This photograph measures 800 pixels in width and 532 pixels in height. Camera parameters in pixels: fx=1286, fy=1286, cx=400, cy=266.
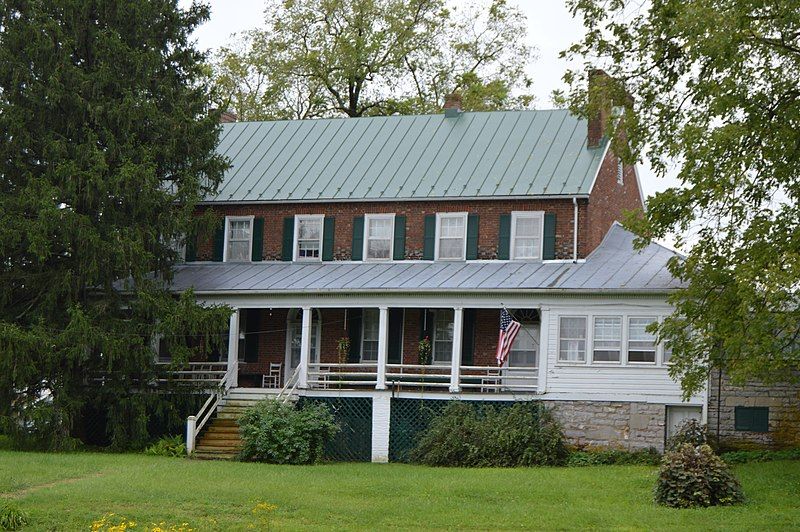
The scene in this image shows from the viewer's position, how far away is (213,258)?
3491cm

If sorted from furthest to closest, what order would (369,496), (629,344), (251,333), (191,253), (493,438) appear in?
(191,253), (251,333), (629,344), (493,438), (369,496)

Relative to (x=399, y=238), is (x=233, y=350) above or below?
below

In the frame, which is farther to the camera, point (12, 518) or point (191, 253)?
point (191, 253)

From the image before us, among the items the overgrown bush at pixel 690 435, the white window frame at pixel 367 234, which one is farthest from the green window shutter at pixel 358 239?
the overgrown bush at pixel 690 435

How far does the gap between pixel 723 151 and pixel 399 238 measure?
12.8 m

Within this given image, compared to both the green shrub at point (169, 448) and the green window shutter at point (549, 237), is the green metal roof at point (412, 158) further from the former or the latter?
the green shrub at point (169, 448)

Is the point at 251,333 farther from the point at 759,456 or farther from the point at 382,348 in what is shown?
the point at 759,456

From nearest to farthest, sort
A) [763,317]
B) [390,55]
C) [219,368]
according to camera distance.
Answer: [763,317] → [219,368] → [390,55]

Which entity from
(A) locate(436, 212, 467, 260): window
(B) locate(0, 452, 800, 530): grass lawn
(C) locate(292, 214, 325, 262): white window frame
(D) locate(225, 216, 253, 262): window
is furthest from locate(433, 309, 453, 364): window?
(B) locate(0, 452, 800, 530): grass lawn

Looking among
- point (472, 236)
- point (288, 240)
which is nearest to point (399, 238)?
point (472, 236)

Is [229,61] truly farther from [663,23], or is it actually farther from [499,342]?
[663,23]

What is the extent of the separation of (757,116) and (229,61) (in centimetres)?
2938

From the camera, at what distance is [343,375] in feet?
99.8

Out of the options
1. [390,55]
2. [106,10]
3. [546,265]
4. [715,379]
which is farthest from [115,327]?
[390,55]
